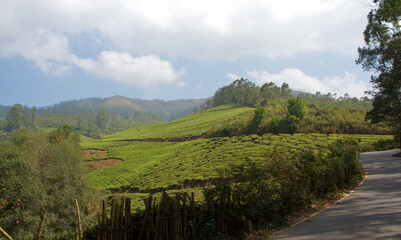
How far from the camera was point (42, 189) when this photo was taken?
84.6ft

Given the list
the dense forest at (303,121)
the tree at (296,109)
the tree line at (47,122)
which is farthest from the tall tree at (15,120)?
the tree at (296,109)

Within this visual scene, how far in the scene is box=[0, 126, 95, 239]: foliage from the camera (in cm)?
2150

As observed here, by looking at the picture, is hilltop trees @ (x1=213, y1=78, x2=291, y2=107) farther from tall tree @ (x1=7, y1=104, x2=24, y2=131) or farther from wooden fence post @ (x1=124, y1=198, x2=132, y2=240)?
tall tree @ (x1=7, y1=104, x2=24, y2=131)

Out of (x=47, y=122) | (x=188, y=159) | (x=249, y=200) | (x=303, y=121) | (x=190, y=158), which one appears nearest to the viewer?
(x=249, y=200)

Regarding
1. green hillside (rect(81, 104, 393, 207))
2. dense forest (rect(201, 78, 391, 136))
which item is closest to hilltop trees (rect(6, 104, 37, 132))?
green hillside (rect(81, 104, 393, 207))

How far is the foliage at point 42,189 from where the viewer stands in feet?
70.5

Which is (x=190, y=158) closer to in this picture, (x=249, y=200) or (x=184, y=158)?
(x=184, y=158)

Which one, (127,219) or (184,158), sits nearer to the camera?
(127,219)

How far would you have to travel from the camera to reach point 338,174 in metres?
9.74

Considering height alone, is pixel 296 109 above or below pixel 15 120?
below

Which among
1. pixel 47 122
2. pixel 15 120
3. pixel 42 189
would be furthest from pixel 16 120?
pixel 42 189

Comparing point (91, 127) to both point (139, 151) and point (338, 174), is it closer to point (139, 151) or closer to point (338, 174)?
point (139, 151)

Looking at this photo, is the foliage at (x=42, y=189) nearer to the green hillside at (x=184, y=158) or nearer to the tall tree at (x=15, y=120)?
the green hillside at (x=184, y=158)

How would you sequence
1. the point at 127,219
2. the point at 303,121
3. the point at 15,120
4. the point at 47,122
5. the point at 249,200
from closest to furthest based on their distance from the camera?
the point at 127,219, the point at 249,200, the point at 303,121, the point at 15,120, the point at 47,122
